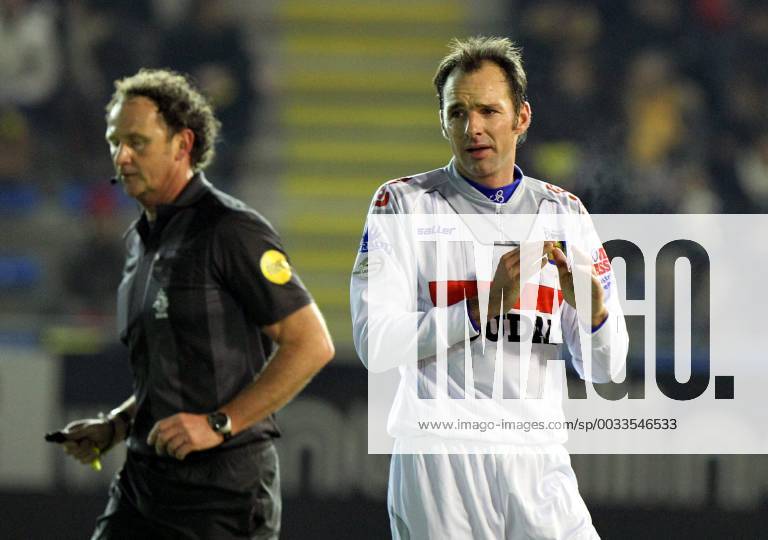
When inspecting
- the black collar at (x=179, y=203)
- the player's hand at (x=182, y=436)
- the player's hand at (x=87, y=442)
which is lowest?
the player's hand at (x=87, y=442)

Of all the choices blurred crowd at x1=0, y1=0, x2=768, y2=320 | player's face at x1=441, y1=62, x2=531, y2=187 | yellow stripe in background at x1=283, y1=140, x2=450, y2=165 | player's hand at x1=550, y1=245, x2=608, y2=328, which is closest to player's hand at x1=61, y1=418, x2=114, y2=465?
player's face at x1=441, y1=62, x2=531, y2=187

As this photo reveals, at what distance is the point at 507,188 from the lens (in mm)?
3027

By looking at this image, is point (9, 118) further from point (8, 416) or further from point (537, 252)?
point (537, 252)

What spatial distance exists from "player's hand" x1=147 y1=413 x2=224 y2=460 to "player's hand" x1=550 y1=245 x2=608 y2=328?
101 cm

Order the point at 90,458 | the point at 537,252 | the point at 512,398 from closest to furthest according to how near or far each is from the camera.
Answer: the point at 537,252, the point at 512,398, the point at 90,458

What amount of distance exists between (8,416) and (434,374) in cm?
361

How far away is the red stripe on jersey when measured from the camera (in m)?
2.92

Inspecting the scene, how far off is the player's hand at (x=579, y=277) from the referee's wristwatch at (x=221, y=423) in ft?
3.16

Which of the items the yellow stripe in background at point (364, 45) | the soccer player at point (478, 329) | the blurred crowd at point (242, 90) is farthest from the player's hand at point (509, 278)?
the yellow stripe in background at point (364, 45)

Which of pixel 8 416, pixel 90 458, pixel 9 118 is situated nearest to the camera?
pixel 90 458

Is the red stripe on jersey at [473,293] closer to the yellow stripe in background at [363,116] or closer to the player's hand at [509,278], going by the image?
the player's hand at [509,278]

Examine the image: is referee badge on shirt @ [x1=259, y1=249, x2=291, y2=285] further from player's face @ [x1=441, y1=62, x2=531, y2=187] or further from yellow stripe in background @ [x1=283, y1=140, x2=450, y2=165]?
yellow stripe in background @ [x1=283, y1=140, x2=450, y2=165]

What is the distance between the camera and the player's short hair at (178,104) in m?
3.54

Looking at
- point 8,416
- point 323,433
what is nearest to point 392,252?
point 323,433
